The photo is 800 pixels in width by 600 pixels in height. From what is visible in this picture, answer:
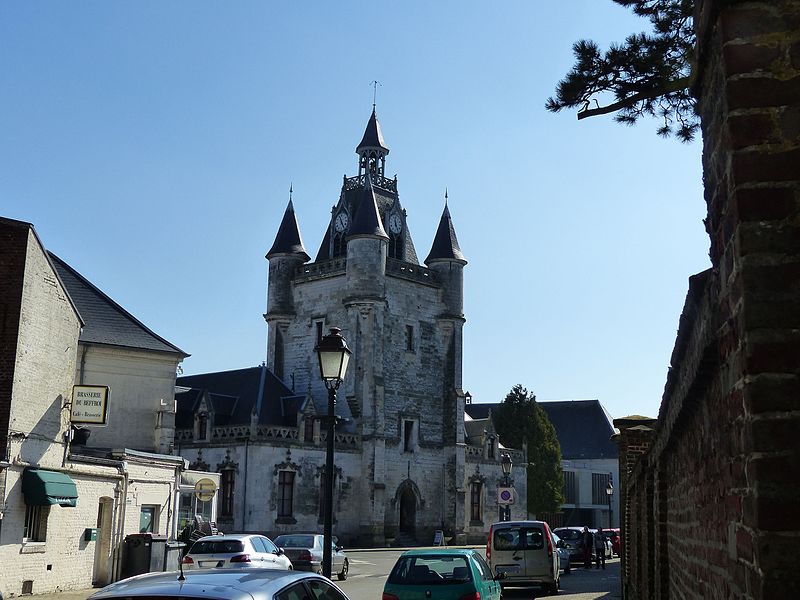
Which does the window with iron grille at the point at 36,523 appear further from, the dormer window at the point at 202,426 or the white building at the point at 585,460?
the white building at the point at 585,460

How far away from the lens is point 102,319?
3241 cm

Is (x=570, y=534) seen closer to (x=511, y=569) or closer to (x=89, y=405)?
(x=511, y=569)

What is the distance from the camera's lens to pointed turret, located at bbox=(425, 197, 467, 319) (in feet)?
198

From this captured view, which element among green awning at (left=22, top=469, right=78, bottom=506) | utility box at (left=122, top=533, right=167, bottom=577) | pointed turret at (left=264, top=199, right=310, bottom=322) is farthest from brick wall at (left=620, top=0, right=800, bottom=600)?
pointed turret at (left=264, top=199, right=310, bottom=322)

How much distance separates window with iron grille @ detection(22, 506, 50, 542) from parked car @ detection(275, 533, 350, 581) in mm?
7711

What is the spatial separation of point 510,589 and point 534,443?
4705 cm

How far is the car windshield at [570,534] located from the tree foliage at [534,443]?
1267 inches

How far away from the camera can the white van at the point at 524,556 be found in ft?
73.0

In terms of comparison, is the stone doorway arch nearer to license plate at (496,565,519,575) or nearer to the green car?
license plate at (496,565,519,575)

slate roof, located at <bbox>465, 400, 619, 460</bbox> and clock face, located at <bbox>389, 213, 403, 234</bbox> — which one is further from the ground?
clock face, located at <bbox>389, 213, 403, 234</bbox>

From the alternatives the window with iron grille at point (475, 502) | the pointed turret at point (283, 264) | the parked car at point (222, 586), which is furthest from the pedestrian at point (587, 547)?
the parked car at point (222, 586)

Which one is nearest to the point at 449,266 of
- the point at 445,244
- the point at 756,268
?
the point at 445,244

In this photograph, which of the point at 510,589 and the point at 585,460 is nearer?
the point at 510,589

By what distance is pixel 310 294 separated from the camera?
5834 cm
